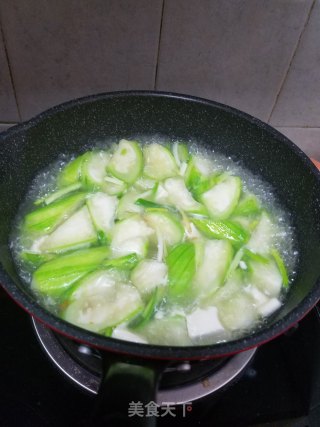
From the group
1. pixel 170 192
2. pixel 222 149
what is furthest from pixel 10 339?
pixel 222 149

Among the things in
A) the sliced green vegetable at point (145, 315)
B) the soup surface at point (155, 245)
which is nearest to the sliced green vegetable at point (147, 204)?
the soup surface at point (155, 245)

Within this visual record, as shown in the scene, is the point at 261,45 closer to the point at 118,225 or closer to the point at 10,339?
the point at 118,225

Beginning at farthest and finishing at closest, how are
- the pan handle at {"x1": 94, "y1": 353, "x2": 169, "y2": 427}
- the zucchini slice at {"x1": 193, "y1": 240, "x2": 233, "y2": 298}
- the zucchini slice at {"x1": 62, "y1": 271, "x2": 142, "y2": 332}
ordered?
the zucchini slice at {"x1": 193, "y1": 240, "x2": 233, "y2": 298} → the zucchini slice at {"x1": 62, "y1": 271, "x2": 142, "y2": 332} → the pan handle at {"x1": 94, "y1": 353, "x2": 169, "y2": 427}

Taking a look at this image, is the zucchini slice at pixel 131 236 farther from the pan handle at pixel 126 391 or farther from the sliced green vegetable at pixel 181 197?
the pan handle at pixel 126 391

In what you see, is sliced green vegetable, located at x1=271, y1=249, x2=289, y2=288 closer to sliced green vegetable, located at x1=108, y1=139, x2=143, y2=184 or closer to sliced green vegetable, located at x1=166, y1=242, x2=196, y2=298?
sliced green vegetable, located at x1=166, y1=242, x2=196, y2=298

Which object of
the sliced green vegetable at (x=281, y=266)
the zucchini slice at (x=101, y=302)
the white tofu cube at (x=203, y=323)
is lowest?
the white tofu cube at (x=203, y=323)

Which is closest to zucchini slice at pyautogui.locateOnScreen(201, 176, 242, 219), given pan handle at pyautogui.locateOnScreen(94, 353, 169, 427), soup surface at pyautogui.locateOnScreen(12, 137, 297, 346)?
soup surface at pyautogui.locateOnScreen(12, 137, 297, 346)
